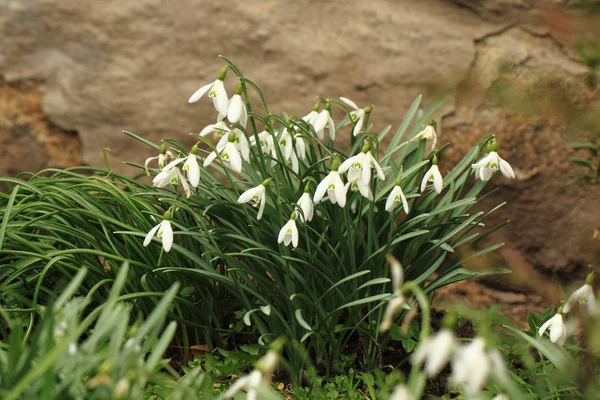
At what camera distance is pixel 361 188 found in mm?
1866

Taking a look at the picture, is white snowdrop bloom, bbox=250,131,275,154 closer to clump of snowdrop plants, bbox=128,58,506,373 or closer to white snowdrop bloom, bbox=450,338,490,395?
clump of snowdrop plants, bbox=128,58,506,373

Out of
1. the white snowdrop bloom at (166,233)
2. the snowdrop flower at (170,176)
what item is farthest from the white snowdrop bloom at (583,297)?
the snowdrop flower at (170,176)

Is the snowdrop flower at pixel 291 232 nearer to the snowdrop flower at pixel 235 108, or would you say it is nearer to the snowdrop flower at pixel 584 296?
the snowdrop flower at pixel 235 108

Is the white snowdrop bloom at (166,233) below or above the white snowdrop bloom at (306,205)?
below

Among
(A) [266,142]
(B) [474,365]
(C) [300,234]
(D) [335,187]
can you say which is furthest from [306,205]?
(B) [474,365]

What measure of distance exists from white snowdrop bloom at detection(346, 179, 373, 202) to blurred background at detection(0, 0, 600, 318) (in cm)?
122

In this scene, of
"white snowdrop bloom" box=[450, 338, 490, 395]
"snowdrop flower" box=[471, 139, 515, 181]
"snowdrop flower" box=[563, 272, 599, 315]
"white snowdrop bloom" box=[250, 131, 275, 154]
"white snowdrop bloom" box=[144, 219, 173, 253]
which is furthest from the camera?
"white snowdrop bloom" box=[250, 131, 275, 154]

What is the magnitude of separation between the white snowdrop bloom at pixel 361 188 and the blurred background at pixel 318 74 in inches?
48.1

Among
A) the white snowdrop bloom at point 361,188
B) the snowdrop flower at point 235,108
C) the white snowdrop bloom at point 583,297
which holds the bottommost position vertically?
the white snowdrop bloom at point 583,297

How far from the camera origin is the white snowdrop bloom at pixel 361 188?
6.12 feet

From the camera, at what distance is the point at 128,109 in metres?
3.27

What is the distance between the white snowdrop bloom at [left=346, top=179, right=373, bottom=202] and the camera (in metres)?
1.87

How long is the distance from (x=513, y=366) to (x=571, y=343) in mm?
244

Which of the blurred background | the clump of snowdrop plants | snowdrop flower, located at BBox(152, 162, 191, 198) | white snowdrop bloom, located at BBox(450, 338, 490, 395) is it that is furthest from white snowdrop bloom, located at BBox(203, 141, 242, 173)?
the blurred background
